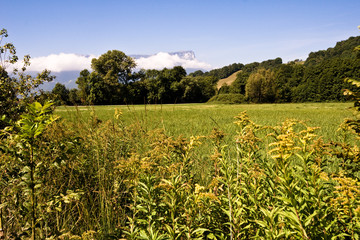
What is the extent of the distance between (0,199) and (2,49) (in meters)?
3.85

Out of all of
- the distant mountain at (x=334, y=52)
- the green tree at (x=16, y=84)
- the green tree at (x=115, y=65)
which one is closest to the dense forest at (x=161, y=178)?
the green tree at (x=16, y=84)

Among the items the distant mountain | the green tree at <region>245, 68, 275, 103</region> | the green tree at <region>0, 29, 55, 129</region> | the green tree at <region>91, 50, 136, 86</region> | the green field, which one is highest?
the distant mountain

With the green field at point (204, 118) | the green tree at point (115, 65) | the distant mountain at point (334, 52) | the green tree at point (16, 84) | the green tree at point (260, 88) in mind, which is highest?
the distant mountain at point (334, 52)

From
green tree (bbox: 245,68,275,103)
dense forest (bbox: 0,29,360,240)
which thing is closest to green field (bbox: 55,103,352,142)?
dense forest (bbox: 0,29,360,240)

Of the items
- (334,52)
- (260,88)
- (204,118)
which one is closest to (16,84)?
(204,118)

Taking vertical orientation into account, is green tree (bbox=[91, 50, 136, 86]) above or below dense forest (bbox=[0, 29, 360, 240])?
above

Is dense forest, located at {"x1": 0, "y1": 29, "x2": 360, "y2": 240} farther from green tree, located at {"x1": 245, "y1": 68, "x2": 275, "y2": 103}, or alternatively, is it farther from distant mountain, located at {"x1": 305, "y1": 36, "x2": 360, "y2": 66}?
distant mountain, located at {"x1": 305, "y1": 36, "x2": 360, "y2": 66}

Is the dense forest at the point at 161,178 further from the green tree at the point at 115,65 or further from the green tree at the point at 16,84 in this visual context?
the green tree at the point at 115,65

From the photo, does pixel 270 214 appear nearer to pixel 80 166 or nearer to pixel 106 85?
pixel 80 166

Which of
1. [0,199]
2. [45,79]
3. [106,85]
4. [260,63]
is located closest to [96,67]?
[106,85]

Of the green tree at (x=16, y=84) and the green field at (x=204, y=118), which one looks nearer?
the green tree at (x=16, y=84)

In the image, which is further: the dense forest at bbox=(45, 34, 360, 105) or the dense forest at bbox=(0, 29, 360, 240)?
Result: the dense forest at bbox=(45, 34, 360, 105)

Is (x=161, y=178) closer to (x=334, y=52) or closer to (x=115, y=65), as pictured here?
(x=115, y=65)

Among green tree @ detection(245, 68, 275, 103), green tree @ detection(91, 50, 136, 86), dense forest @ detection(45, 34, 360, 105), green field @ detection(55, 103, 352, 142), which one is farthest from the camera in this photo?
green tree @ detection(245, 68, 275, 103)
